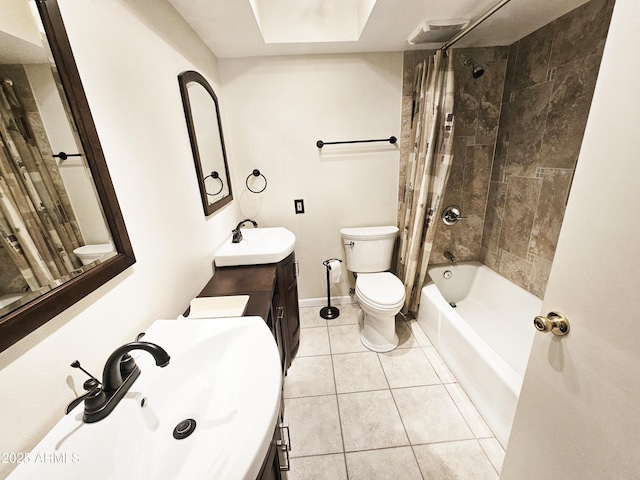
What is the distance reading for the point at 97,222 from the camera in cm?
72

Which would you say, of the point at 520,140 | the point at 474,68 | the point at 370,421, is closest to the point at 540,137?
the point at 520,140

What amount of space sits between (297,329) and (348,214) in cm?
107

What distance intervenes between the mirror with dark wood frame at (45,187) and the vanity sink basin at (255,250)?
79cm

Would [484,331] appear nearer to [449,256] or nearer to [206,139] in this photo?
[449,256]

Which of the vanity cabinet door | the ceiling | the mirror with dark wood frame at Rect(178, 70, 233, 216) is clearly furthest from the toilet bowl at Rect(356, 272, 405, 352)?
the ceiling

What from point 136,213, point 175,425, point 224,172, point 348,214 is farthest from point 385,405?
point 224,172

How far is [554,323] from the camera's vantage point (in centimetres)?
68

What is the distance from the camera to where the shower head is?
5.61 ft

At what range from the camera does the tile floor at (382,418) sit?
3.93 ft

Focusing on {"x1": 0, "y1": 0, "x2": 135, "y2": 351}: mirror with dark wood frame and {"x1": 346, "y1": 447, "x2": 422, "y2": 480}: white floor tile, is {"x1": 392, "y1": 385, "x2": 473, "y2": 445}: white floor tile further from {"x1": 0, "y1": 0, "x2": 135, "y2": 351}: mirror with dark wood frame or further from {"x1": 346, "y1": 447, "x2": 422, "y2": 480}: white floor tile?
{"x1": 0, "y1": 0, "x2": 135, "y2": 351}: mirror with dark wood frame

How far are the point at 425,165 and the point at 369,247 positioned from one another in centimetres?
76

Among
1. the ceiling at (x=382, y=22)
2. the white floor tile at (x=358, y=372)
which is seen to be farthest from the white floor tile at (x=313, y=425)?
the ceiling at (x=382, y=22)

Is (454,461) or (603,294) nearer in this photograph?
(603,294)

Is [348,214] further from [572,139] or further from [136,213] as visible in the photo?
[136,213]
